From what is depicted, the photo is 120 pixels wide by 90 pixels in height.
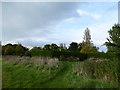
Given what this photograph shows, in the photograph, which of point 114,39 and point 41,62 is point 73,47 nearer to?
point 114,39

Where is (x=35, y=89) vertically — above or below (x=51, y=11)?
below

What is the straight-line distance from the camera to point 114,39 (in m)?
16.3

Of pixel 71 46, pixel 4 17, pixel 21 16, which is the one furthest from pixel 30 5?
pixel 71 46

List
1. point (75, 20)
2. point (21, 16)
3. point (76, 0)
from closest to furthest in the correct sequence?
point (76, 0), point (21, 16), point (75, 20)

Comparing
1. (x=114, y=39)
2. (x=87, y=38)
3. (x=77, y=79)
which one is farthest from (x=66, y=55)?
(x=87, y=38)

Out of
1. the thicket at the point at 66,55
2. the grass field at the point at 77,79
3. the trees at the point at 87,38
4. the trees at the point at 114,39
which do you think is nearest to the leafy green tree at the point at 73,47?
the trees at the point at 87,38

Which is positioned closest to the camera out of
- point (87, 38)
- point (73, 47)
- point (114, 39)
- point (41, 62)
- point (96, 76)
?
point (96, 76)

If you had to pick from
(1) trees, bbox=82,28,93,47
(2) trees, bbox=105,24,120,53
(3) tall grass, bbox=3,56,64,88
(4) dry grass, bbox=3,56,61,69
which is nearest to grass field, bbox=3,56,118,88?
(3) tall grass, bbox=3,56,64,88

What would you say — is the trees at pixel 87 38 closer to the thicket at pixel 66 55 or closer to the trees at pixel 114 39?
the trees at pixel 114 39

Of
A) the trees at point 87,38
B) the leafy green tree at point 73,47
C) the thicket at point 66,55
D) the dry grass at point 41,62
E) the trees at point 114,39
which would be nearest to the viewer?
the dry grass at point 41,62

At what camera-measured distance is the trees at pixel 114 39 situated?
16047mm

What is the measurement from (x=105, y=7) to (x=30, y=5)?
13.8 ft

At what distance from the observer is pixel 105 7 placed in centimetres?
664

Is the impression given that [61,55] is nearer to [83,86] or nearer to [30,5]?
[30,5]
